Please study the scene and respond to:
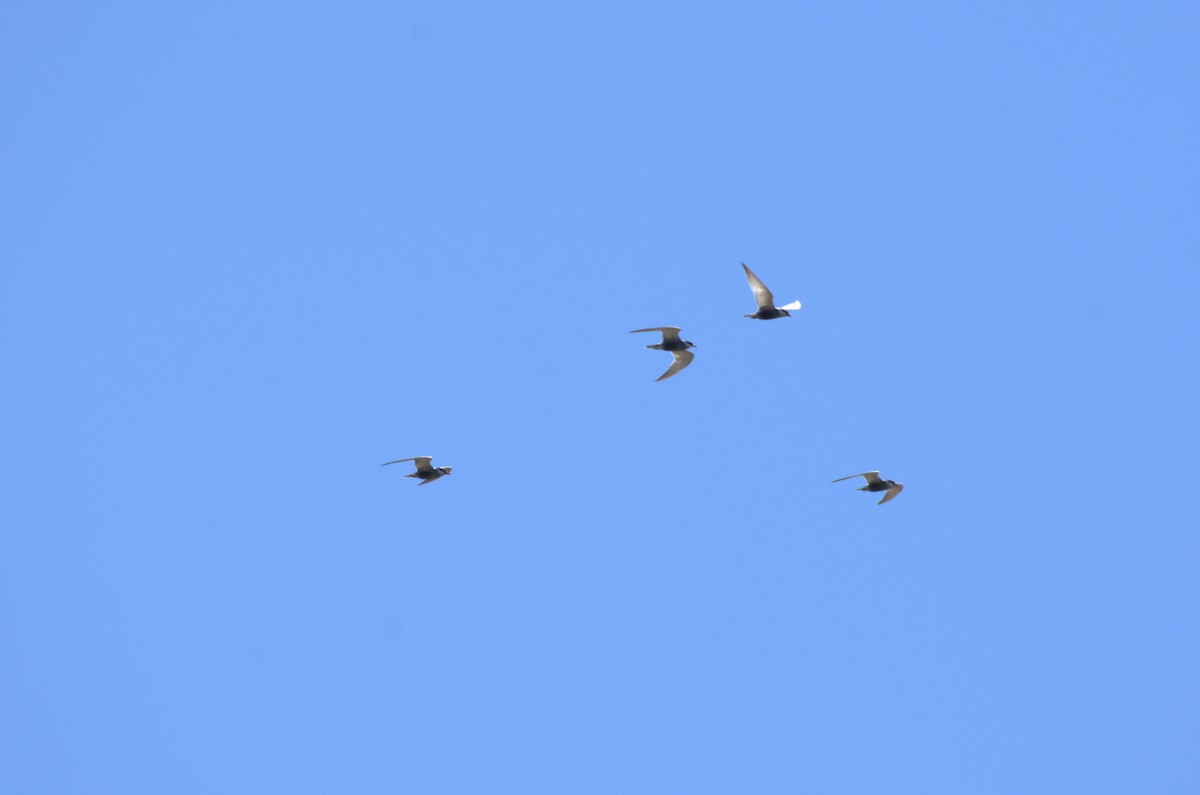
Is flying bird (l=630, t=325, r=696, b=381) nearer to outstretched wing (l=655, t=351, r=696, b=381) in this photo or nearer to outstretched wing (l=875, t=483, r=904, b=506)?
outstretched wing (l=655, t=351, r=696, b=381)

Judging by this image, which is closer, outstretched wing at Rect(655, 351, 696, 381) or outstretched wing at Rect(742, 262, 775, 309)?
outstretched wing at Rect(742, 262, 775, 309)

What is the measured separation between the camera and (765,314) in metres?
66.1

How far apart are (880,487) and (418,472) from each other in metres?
14.7

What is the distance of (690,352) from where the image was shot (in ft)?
224

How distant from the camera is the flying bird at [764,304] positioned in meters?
65.5

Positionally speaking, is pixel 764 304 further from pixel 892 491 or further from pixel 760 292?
pixel 892 491

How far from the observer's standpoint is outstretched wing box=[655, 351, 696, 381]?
6850 cm

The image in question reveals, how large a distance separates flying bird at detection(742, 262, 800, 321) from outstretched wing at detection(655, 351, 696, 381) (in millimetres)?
3262

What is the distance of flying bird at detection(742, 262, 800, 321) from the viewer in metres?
65.5

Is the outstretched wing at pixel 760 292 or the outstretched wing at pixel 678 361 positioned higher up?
the outstretched wing at pixel 760 292

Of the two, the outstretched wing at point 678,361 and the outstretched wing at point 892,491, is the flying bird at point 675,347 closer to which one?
the outstretched wing at point 678,361

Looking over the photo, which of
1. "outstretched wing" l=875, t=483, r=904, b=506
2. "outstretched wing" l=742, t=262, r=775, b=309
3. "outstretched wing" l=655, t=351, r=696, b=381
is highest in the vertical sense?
"outstretched wing" l=742, t=262, r=775, b=309

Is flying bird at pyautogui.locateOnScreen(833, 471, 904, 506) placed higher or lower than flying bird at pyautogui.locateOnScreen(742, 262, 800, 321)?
lower

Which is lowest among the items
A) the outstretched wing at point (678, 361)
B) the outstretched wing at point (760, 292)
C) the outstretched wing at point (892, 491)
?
the outstretched wing at point (892, 491)
